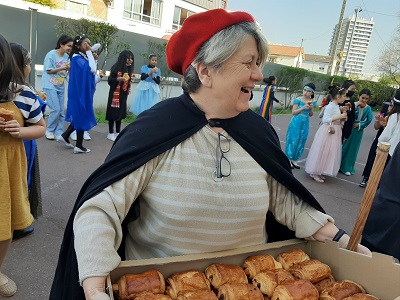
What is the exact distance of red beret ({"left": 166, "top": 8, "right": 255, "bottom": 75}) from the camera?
1.58m

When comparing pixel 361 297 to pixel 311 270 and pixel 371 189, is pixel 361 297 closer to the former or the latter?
pixel 311 270

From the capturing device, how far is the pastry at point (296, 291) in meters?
1.49

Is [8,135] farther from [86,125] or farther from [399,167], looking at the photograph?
[86,125]

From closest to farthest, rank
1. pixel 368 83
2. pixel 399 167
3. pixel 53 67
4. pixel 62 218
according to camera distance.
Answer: pixel 399 167 < pixel 62 218 < pixel 53 67 < pixel 368 83

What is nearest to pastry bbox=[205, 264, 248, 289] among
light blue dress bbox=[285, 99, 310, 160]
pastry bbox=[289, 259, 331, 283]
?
pastry bbox=[289, 259, 331, 283]

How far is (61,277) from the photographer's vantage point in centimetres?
157

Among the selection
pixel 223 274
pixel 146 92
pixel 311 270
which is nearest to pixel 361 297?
pixel 311 270

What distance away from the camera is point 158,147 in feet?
5.16

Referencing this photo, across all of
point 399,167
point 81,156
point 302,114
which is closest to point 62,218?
point 81,156

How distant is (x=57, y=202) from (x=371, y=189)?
4080 mm

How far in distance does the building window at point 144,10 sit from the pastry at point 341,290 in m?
26.0

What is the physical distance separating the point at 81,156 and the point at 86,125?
0.57m

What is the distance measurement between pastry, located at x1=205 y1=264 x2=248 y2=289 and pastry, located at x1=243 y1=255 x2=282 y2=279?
0.04 meters

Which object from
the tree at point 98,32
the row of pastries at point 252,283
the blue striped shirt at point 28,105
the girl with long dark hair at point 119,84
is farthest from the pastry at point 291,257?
the tree at point 98,32
